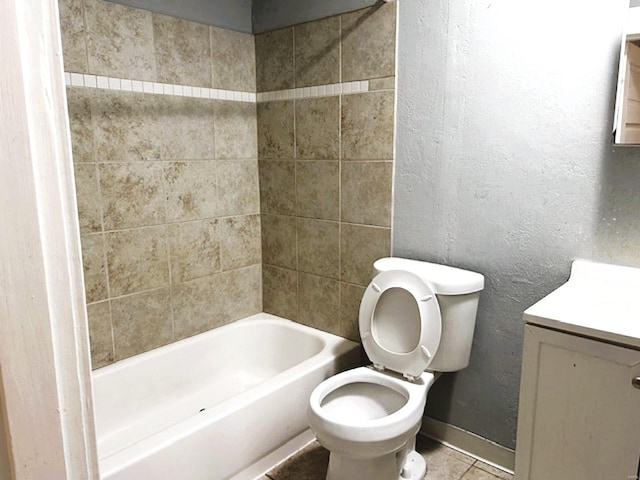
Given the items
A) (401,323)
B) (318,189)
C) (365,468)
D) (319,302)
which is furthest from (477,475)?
(318,189)

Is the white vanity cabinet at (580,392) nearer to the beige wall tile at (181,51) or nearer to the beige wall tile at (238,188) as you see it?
the beige wall tile at (238,188)

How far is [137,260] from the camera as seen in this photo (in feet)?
7.02

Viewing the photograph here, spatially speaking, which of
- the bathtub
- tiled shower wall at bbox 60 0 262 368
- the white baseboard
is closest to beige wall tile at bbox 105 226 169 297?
tiled shower wall at bbox 60 0 262 368

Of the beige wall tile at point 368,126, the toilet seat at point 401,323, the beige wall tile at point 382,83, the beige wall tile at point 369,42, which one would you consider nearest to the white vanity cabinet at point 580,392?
the toilet seat at point 401,323

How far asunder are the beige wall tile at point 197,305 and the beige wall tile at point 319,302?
44cm

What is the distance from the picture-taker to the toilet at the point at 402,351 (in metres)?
1.73

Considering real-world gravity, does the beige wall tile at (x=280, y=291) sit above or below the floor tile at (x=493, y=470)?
above

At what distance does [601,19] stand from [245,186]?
1.74 meters

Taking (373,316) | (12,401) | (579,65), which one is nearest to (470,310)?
(373,316)

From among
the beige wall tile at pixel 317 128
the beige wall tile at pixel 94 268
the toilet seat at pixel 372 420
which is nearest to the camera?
the toilet seat at pixel 372 420

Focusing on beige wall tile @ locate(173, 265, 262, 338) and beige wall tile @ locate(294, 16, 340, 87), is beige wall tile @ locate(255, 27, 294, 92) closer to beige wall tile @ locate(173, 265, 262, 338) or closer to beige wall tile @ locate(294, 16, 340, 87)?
beige wall tile @ locate(294, 16, 340, 87)

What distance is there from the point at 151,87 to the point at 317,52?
787 mm

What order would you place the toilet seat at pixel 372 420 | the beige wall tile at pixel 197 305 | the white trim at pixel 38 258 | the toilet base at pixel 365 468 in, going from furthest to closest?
the beige wall tile at pixel 197 305, the toilet base at pixel 365 468, the toilet seat at pixel 372 420, the white trim at pixel 38 258

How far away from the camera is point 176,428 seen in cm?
162
